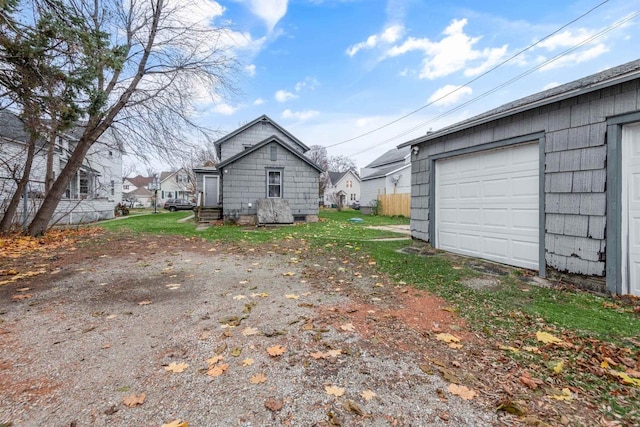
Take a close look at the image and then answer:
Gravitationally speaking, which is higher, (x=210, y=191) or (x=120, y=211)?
(x=210, y=191)

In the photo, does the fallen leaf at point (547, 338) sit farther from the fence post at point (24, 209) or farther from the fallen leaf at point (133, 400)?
the fence post at point (24, 209)

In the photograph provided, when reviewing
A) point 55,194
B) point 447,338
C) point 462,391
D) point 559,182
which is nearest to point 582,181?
point 559,182

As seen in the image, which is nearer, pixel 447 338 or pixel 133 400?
pixel 133 400

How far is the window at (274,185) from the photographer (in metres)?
15.0

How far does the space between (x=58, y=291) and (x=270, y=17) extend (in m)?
10.9

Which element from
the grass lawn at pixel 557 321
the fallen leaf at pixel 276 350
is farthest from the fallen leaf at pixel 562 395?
the fallen leaf at pixel 276 350

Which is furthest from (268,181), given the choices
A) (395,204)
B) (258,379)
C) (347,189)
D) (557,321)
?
(347,189)

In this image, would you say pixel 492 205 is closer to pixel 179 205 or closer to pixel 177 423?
pixel 177 423

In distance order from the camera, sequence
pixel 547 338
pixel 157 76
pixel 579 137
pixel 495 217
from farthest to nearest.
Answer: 1. pixel 157 76
2. pixel 495 217
3. pixel 579 137
4. pixel 547 338

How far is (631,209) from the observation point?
402cm

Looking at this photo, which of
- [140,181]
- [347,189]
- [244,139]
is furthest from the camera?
[140,181]

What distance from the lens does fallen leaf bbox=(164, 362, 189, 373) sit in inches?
92.8

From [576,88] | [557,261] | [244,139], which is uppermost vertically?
[244,139]

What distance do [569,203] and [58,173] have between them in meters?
22.9
